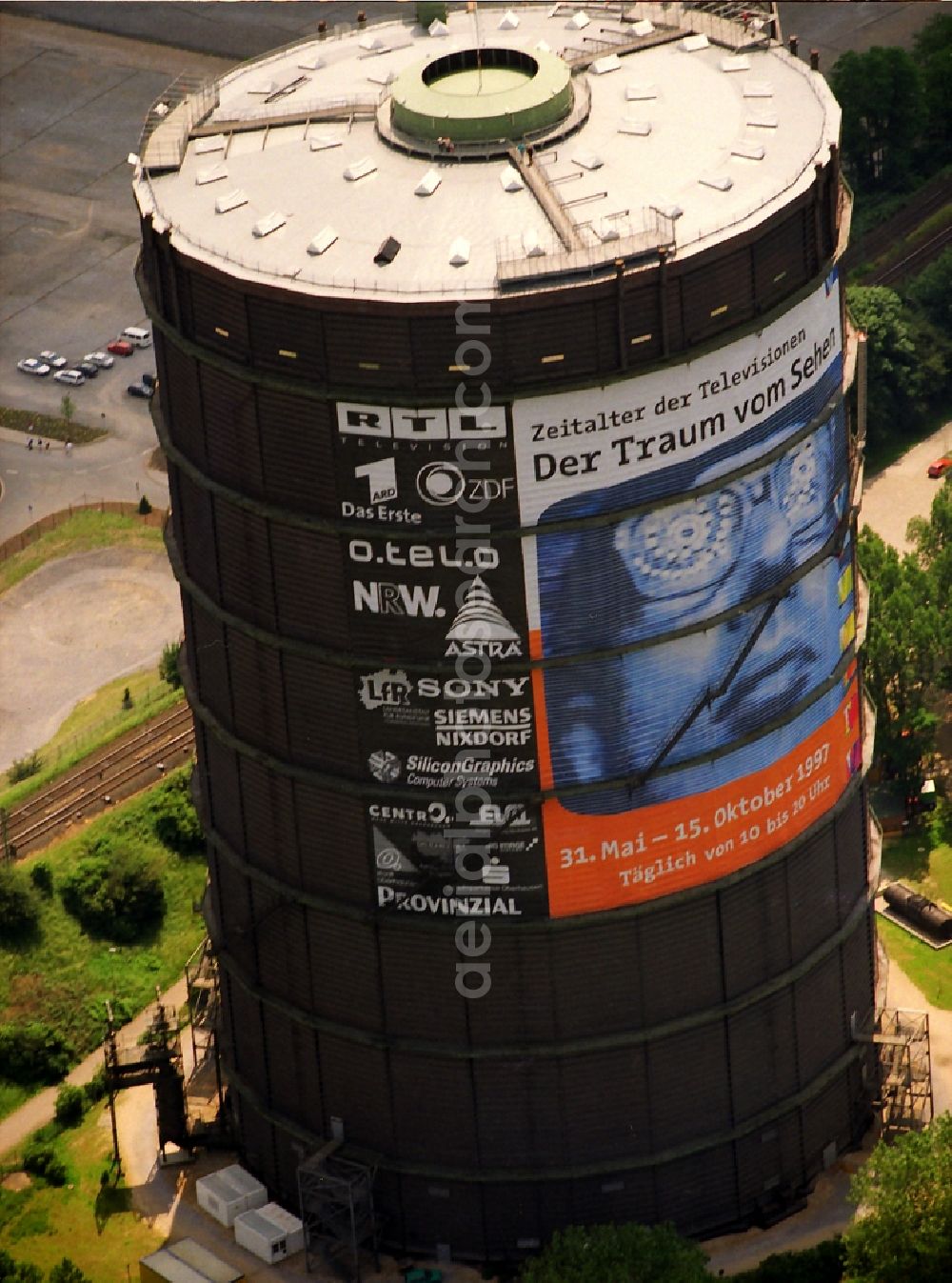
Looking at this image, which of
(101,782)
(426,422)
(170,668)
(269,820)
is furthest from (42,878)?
(426,422)

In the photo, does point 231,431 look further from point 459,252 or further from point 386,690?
point 459,252

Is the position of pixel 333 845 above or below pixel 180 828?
above

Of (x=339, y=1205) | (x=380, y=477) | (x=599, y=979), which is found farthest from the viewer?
(x=339, y=1205)

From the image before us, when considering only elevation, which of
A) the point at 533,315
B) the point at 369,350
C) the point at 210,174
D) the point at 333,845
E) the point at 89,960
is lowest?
the point at 89,960

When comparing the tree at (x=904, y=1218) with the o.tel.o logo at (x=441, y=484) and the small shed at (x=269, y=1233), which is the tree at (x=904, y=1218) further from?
the o.tel.o logo at (x=441, y=484)

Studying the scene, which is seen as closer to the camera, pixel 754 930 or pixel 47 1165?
pixel 754 930

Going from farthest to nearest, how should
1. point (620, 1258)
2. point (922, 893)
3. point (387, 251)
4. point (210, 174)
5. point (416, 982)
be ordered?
point (922, 893), point (416, 982), point (620, 1258), point (210, 174), point (387, 251)

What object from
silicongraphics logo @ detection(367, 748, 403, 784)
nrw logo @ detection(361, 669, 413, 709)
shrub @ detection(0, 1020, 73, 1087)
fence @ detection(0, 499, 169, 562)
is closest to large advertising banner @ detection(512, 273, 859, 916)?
nrw logo @ detection(361, 669, 413, 709)

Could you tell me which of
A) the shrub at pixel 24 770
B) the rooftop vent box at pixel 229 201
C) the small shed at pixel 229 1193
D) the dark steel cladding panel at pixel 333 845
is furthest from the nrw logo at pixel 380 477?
the shrub at pixel 24 770
